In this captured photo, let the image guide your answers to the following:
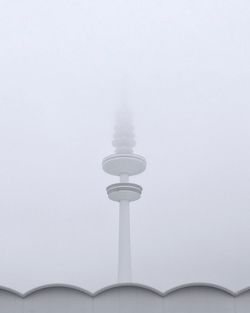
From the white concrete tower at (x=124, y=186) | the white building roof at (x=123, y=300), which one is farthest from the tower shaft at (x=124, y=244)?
the white building roof at (x=123, y=300)

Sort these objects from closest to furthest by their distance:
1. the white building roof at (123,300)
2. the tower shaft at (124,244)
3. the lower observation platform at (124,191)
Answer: the white building roof at (123,300), the lower observation platform at (124,191), the tower shaft at (124,244)

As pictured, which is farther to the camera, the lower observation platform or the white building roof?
the lower observation platform

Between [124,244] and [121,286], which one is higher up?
[124,244]

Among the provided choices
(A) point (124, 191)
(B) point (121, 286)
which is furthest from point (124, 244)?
(B) point (121, 286)

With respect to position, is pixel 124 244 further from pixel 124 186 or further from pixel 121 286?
pixel 121 286

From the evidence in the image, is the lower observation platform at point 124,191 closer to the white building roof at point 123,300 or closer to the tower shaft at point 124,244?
the tower shaft at point 124,244

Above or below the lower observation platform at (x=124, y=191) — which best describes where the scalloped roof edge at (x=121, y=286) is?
below

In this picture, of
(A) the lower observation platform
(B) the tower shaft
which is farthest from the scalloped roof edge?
(B) the tower shaft

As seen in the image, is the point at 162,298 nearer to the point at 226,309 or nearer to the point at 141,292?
the point at 141,292

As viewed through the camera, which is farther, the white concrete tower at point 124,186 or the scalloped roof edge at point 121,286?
Answer: the white concrete tower at point 124,186

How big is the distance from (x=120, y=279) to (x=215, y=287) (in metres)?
77.3

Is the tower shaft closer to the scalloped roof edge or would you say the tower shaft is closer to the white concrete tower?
the white concrete tower

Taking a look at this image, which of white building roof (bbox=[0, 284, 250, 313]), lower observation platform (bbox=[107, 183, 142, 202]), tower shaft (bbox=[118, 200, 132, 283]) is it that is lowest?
white building roof (bbox=[0, 284, 250, 313])

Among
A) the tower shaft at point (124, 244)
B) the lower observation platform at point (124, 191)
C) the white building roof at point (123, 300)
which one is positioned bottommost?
the white building roof at point (123, 300)
